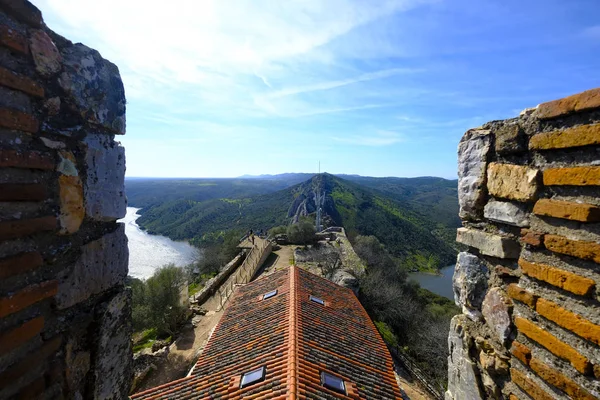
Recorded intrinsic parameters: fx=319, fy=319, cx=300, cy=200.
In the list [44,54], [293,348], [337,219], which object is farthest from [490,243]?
[337,219]

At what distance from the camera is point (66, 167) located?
1.74m

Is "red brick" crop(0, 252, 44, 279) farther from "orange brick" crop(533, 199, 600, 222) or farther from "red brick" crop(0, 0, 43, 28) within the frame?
"orange brick" crop(533, 199, 600, 222)

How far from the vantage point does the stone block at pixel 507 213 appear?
1.82 m

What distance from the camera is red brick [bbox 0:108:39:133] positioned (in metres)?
1.39

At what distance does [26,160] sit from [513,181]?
100 inches

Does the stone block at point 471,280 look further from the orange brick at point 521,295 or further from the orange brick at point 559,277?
the orange brick at point 559,277

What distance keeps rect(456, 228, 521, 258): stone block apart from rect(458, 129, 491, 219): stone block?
126 mm

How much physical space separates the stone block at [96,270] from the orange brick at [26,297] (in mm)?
87

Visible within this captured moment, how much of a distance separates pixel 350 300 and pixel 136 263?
1331 inches

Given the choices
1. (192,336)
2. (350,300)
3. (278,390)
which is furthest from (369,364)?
(192,336)

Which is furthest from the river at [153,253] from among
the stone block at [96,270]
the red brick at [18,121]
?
the red brick at [18,121]

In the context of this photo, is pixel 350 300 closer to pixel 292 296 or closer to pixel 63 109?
pixel 292 296

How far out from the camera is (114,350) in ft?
7.05

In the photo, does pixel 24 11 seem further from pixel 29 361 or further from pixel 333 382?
pixel 333 382
